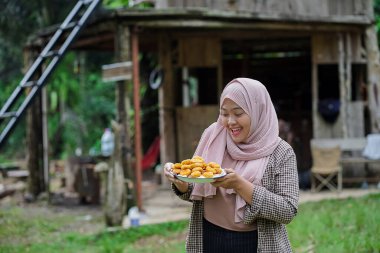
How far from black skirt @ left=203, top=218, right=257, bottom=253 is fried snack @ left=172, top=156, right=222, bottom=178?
0.32 metres

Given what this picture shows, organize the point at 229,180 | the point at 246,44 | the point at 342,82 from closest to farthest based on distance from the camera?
1. the point at 229,180
2. the point at 342,82
3. the point at 246,44

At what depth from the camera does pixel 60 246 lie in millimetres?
8008

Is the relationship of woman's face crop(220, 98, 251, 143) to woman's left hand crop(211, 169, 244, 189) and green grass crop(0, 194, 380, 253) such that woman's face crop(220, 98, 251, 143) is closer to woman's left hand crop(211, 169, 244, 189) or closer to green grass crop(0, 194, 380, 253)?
woman's left hand crop(211, 169, 244, 189)

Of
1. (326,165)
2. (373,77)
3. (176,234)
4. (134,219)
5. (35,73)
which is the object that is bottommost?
(176,234)

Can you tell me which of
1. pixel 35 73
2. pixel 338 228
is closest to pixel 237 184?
pixel 338 228

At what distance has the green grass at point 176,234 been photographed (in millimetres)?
6496

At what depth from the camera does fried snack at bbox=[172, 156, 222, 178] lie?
279cm

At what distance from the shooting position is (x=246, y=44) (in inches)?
541

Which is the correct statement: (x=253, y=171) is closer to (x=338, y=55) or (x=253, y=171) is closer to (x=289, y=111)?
(x=338, y=55)

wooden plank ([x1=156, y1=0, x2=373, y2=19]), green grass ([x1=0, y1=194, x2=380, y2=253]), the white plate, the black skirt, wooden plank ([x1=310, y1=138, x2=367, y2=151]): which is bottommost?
green grass ([x1=0, y1=194, x2=380, y2=253])

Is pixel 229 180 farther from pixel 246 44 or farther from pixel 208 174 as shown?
pixel 246 44

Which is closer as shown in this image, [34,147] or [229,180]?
[229,180]

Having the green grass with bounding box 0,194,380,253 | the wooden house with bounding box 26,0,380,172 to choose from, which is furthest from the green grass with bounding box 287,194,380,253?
the wooden house with bounding box 26,0,380,172

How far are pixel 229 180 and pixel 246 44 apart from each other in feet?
37.1
